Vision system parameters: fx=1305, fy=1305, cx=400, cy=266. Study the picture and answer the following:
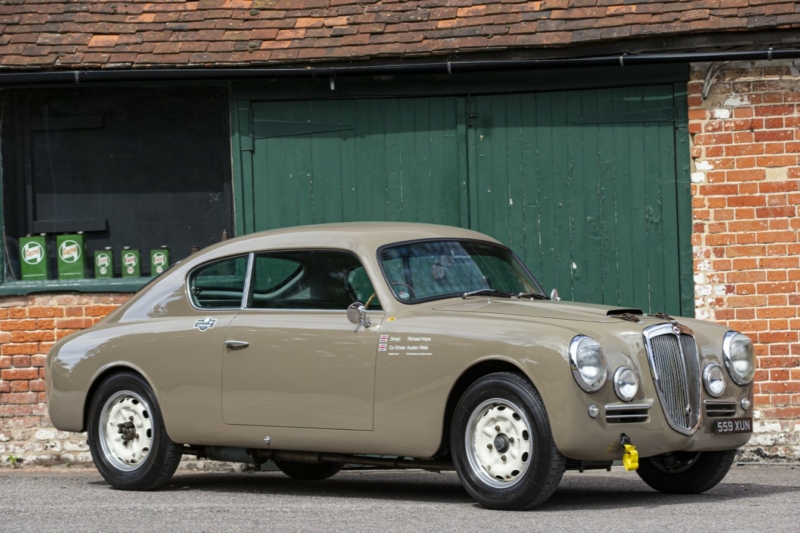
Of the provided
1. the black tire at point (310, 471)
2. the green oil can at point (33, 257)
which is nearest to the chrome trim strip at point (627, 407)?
the black tire at point (310, 471)

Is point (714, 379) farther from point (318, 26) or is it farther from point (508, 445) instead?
point (318, 26)

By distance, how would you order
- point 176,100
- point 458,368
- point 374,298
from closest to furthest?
point 458,368 → point 374,298 → point 176,100

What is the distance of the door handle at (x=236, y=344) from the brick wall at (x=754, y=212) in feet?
13.8

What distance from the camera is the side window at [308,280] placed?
7812 millimetres

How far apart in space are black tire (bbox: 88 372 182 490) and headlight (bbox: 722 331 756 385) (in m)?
3.46

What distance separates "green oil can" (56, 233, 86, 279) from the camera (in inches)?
458

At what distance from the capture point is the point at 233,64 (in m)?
11.1

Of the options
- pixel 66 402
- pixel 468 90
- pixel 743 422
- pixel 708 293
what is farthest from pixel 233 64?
pixel 743 422

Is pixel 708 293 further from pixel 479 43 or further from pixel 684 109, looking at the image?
pixel 479 43

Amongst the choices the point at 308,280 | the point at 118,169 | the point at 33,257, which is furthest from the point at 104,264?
the point at 308,280

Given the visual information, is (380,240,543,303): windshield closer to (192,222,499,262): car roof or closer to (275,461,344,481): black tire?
(192,222,499,262): car roof

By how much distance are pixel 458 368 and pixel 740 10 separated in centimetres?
476

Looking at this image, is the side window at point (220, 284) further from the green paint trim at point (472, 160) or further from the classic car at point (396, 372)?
the green paint trim at point (472, 160)

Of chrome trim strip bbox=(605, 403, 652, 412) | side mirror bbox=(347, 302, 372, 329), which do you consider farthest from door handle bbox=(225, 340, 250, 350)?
chrome trim strip bbox=(605, 403, 652, 412)
